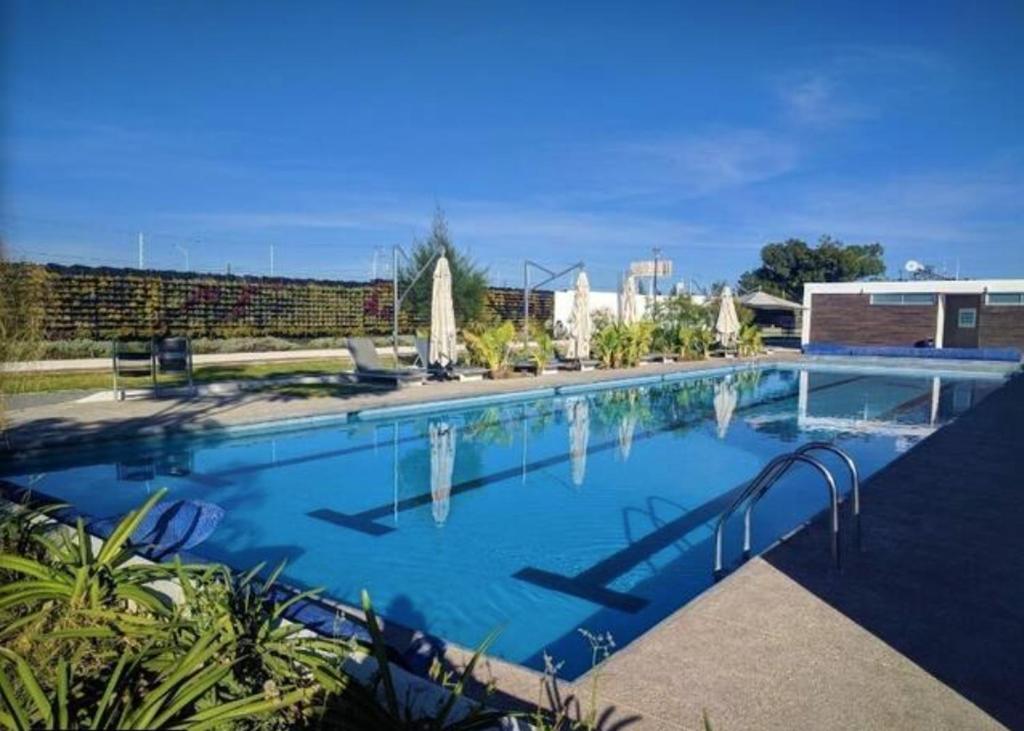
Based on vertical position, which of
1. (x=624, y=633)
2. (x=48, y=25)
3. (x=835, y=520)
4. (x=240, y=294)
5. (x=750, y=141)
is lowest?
(x=624, y=633)

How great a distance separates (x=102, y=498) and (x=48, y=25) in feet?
14.6

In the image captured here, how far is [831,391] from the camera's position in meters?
17.9

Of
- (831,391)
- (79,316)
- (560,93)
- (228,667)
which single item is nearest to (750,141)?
(560,93)

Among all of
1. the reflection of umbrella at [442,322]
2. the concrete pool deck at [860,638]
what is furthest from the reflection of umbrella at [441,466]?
the reflection of umbrella at [442,322]

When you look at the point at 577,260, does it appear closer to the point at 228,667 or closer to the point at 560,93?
the point at 560,93

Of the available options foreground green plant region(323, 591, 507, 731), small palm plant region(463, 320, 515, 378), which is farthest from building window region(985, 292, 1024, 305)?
foreground green plant region(323, 591, 507, 731)

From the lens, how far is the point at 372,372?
15.1m

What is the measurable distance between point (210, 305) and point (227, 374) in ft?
23.0

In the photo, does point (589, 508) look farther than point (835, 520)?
Yes

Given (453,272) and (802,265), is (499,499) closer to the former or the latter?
(453,272)

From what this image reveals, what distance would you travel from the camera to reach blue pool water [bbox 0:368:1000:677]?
17.1ft

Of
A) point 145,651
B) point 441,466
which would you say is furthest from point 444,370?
point 145,651

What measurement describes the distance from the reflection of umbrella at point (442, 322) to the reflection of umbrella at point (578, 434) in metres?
2.94

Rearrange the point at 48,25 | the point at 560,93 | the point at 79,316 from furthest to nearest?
1. the point at 560,93
2. the point at 79,316
3. the point at 48,25
